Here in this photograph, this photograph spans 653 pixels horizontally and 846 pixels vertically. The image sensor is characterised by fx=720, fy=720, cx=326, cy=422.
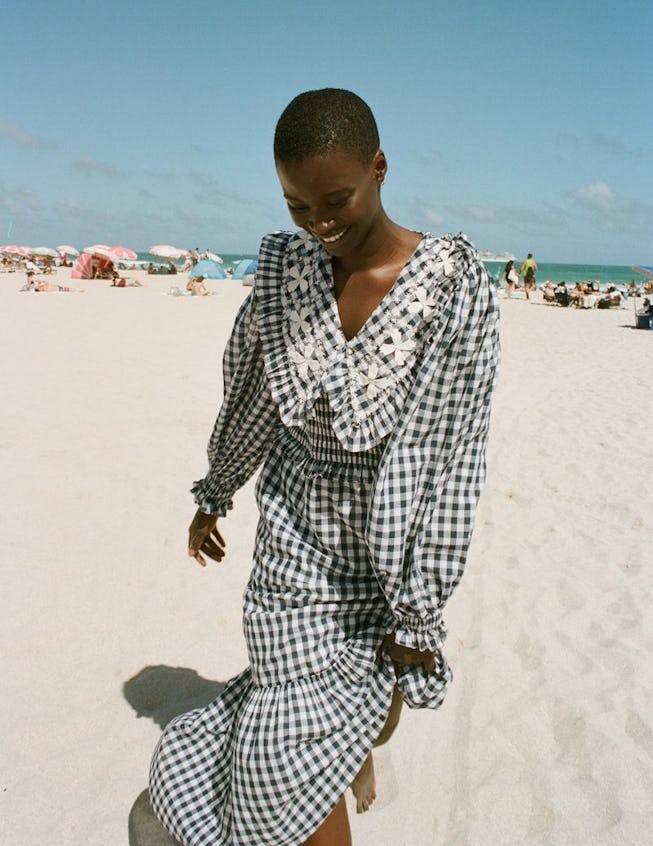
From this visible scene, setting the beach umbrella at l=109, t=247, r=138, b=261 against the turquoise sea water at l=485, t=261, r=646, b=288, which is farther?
the turquoise sea water at l=485, t=261, r=646, b=288

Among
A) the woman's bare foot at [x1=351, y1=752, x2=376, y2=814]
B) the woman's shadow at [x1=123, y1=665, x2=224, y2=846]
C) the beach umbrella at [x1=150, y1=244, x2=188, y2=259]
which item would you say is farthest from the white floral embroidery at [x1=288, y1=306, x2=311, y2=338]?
the beach umbrella at [x1=150, y1=244, x2=188, y2=259]

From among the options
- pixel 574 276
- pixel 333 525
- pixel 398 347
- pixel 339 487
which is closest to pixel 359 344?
pixel 398 347

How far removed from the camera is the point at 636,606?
3748mm

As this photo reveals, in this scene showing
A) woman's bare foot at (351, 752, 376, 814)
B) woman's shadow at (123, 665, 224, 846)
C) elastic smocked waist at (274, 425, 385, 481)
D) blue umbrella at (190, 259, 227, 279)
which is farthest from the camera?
blue umbrella at (190, 259, 227, 279)

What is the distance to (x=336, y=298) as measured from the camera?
188 centimetres

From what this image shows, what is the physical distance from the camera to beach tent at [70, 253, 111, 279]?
97.2 ft

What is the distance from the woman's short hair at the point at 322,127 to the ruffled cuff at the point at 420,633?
108 centimetres

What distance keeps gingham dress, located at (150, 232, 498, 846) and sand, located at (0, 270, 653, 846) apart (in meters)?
0.66

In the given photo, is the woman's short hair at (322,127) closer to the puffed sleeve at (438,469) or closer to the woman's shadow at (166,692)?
the puffed sleeve at (438,469)

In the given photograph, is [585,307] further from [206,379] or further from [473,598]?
[473,598]

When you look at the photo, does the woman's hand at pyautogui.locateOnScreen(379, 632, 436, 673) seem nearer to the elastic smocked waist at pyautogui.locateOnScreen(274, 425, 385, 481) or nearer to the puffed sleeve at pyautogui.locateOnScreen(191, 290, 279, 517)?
the elastic smocked waist at pyautogui.locateOnScreen(274, 425, 385, 481)

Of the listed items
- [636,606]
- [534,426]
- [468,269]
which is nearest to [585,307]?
[534,426]

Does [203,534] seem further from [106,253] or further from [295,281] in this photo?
[106,253]

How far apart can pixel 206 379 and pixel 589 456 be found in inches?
181
